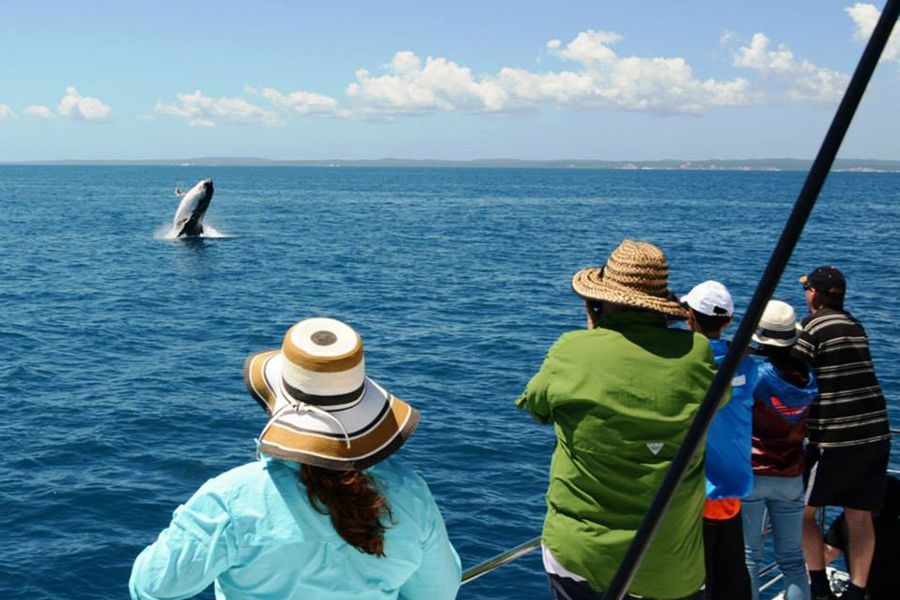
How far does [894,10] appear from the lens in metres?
1.30

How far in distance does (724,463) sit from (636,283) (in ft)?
4.01

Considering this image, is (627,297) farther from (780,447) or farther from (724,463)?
(780,447)

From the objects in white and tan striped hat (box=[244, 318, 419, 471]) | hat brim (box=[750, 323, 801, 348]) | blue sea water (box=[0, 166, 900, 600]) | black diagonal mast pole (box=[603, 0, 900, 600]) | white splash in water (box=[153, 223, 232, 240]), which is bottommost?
white splash in water (box=[153, 223, 232, 240])

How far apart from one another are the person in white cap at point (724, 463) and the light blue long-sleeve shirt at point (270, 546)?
7.09ft

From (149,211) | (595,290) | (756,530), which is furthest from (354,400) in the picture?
(149,211)

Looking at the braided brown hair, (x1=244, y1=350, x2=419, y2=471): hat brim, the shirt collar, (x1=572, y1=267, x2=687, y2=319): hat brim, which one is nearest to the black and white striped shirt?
(x1=572, y1=267, x2=687, y2=319): hat brim

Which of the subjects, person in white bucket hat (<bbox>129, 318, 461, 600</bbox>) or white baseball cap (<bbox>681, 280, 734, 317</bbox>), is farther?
white baseball cap (<bbox>681, 280, 734, 317</bbox>)

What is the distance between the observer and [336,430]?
2527 mm

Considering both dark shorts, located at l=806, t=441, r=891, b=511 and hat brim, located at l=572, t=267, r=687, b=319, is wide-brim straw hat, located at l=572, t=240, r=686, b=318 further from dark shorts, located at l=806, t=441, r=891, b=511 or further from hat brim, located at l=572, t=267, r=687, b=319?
dark shorts, located at l=806, t=441, r=891, b=511

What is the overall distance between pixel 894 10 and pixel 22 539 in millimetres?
14015

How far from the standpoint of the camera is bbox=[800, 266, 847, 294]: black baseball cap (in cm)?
537

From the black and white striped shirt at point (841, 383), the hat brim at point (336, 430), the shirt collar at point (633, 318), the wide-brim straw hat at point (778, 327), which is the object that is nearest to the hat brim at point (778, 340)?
the wide-brim straw hat at point (778, 327)

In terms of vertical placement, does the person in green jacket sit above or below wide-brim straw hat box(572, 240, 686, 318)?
below

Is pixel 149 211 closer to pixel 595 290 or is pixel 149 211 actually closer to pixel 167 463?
pixel 167 463
